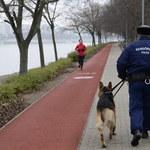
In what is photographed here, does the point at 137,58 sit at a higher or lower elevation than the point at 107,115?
higher

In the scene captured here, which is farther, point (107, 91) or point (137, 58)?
point (107, 91)

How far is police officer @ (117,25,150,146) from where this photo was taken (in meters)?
4.61

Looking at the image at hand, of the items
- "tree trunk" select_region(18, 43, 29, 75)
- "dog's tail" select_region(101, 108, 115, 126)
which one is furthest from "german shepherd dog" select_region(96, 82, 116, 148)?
"tree trunk" select_region(18, 43, 29, 75)

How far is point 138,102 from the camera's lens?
4.69 meters

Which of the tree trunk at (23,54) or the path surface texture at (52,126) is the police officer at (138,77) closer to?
the path surface texture at (52,126)

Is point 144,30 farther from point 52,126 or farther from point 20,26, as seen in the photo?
point 20,26

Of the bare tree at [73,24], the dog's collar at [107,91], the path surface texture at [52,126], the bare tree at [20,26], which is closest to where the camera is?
the dog's collar at [107,91]

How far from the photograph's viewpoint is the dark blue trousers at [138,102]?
4.64 m

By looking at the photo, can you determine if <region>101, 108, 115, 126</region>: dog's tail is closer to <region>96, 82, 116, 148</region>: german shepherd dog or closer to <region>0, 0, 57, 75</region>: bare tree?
<region>96, 82, 116, 148</region>: german shepherd dog

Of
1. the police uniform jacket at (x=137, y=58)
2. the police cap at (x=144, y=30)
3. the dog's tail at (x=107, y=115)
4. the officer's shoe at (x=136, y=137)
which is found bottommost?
the officer's shoe at (x=136, y=137)

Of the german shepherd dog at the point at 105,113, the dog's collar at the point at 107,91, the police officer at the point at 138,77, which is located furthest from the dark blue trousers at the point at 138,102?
the dog's collar at the point at 107,91

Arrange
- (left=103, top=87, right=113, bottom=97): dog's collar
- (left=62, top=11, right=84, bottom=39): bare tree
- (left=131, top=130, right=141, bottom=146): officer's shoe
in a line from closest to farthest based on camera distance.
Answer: (left=131, top=130, right=141, bottom=146): officer's shoe → (left=103, top=87, right=113, bottom=97): dog's collar → (left=62, top=11, right=84, bottom=39): bare tree

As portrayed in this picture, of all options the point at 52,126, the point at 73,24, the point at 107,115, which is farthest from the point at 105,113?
the point at 73,24

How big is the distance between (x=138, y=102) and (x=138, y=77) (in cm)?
42
